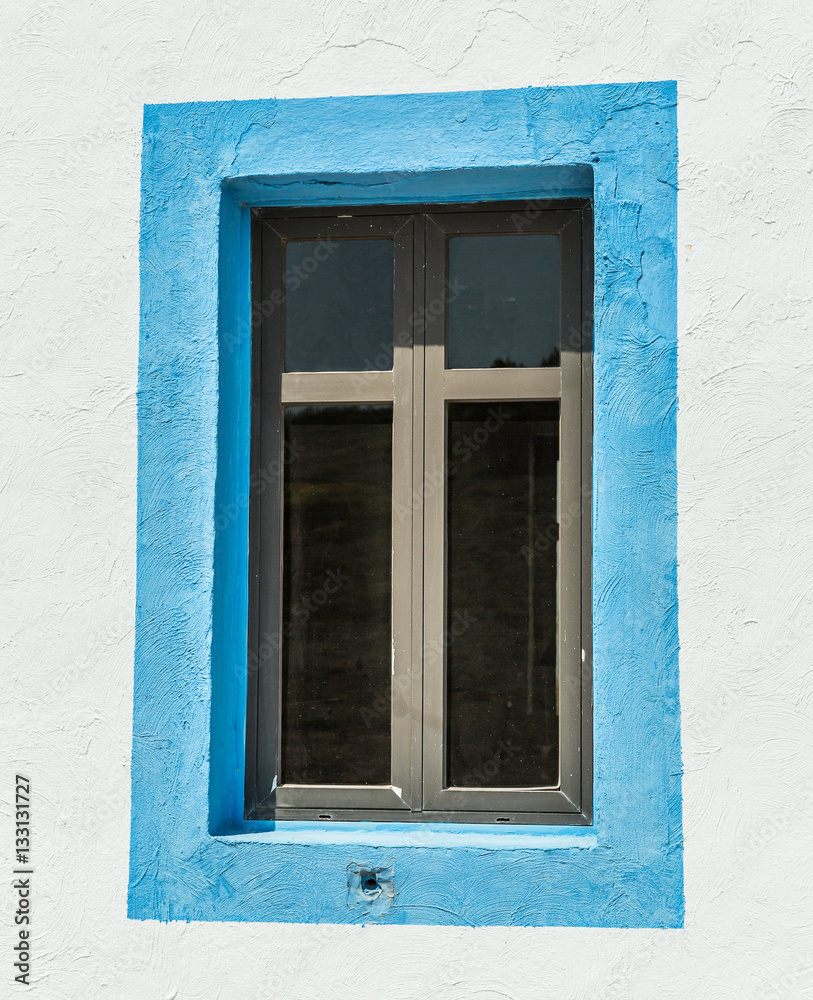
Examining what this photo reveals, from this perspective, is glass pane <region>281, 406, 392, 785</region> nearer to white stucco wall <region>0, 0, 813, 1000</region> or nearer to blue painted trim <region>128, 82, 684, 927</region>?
blue painted trim <region>128, 82, 684, 927</region>

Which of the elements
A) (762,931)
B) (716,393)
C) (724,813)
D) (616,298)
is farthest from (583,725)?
(616,298)

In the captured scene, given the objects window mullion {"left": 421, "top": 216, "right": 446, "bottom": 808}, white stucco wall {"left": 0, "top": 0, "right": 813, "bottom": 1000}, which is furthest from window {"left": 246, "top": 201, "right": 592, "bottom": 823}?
white stucco wall {"left": 0, "top": 0, "right": 813, "bottom": 1000}

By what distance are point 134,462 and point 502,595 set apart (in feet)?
3.42

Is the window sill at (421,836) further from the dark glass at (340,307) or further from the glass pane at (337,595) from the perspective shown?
the dark glass at (340,307)

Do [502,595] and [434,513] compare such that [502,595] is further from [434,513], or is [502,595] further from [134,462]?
[134,462]

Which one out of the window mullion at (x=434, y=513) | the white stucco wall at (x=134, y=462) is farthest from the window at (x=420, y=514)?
the white stucco wall at (x=134, y=462)

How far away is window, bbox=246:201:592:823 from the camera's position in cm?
253

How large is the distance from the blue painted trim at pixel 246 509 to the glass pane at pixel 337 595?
141mm

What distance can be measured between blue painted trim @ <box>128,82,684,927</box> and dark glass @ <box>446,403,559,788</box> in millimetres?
187

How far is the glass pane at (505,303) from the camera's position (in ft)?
8.50

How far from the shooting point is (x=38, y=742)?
8.11 feet

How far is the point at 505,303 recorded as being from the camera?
2.61 m

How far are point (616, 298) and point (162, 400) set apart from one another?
1207 mm

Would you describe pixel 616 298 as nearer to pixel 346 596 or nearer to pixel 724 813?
pixel 346 596
